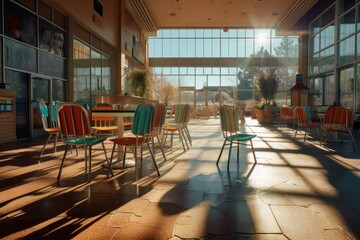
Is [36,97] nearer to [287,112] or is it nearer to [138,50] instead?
[287,112]

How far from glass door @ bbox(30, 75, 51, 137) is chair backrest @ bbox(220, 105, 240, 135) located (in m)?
5.24

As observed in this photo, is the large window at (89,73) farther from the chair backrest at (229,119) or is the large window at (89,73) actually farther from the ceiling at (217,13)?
the chair backrest at (229,119)

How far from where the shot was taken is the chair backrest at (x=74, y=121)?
3.00 metres

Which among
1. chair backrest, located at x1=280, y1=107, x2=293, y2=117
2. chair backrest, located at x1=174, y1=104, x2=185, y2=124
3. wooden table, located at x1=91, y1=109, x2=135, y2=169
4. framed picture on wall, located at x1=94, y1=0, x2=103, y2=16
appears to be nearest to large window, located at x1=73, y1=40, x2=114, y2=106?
framed picture on wall, located at x1=94, y1=0, x2=103, y2=16

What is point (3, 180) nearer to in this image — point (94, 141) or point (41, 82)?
point (94, 141)

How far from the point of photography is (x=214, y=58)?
22641 mm

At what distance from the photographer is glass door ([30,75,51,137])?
24.5 ft

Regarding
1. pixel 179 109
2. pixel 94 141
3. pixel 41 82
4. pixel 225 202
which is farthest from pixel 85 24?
pixel 225 202

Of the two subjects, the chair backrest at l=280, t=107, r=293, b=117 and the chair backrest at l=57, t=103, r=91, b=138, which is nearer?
the chair backrest at l=57, t=103, r=91, b=138

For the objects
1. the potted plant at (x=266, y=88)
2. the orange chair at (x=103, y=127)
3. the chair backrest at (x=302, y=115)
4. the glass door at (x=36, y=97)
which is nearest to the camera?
the orange chair at (x=103, y=127)

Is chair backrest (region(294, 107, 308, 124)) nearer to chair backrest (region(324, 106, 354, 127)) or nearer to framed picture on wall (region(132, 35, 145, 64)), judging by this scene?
chair backrest (region(324, 106, 354, 127))

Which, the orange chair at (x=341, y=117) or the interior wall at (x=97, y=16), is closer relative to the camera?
the orange chair at (x=341, y=117)

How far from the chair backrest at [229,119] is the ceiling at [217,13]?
1063cm

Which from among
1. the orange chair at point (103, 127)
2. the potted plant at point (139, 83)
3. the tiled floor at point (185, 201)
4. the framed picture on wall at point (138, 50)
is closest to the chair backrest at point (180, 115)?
the orange chair at point (103, 127)
